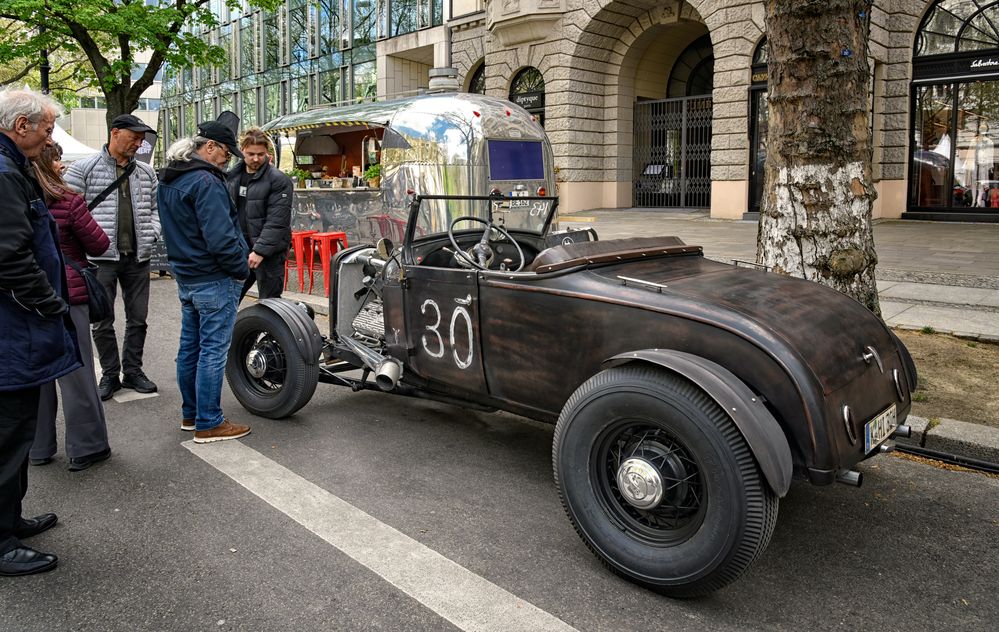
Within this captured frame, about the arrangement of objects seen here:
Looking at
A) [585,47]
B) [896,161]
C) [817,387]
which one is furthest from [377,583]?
[585,47]

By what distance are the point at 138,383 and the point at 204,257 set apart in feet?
6.10

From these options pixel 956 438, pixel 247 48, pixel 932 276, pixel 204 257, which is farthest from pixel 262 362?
pixel 247 48

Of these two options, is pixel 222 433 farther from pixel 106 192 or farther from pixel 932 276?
pixel 932 276

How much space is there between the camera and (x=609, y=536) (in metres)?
2.97

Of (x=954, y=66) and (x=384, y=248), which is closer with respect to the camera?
(x=384, y=248)

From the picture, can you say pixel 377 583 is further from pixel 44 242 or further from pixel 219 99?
pixel 219 99

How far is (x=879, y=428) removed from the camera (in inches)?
122

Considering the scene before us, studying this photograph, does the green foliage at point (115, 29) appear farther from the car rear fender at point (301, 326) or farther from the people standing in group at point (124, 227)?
the car rear fender at point (301, 326)

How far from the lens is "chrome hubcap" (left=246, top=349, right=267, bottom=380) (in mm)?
4980

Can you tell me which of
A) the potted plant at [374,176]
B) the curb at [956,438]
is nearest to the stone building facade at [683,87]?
the potted plant at [374,176]

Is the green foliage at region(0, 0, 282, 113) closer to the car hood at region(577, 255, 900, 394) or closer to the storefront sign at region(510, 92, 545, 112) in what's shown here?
the storefront sign at region(510, 92, 545, 112)

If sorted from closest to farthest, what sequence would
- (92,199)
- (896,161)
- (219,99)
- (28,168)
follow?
1. (28,168)
2. (92,199)
3. (896,161)
4. (219,99)

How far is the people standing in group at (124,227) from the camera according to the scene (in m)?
5.29

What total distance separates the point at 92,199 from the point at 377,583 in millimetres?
3860
